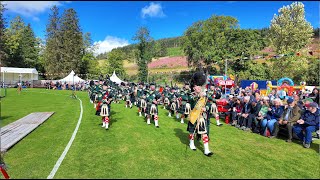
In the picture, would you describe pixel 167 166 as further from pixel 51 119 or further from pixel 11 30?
pixel 11 30

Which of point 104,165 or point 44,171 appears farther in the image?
point 104,165

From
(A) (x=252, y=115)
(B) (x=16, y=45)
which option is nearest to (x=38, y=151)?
(A) (x=252, y=115)

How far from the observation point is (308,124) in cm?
923

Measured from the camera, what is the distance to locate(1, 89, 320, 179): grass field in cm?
610

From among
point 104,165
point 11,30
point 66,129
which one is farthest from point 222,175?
point 11,30

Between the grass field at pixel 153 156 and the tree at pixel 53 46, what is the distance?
186 ft

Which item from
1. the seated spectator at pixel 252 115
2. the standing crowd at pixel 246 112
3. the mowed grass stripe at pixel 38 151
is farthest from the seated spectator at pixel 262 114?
the mowed grass stripe at pixel 38 151

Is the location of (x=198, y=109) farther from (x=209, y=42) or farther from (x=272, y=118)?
(x=209, y=42)

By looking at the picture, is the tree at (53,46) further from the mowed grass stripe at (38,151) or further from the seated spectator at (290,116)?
the seated spectator at (290,116)

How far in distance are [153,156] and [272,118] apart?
6003mm

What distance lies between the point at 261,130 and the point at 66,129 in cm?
774

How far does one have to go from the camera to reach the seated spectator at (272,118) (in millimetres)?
10539

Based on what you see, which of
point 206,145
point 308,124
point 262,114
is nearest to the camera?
point 206,145

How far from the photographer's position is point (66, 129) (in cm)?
1113
